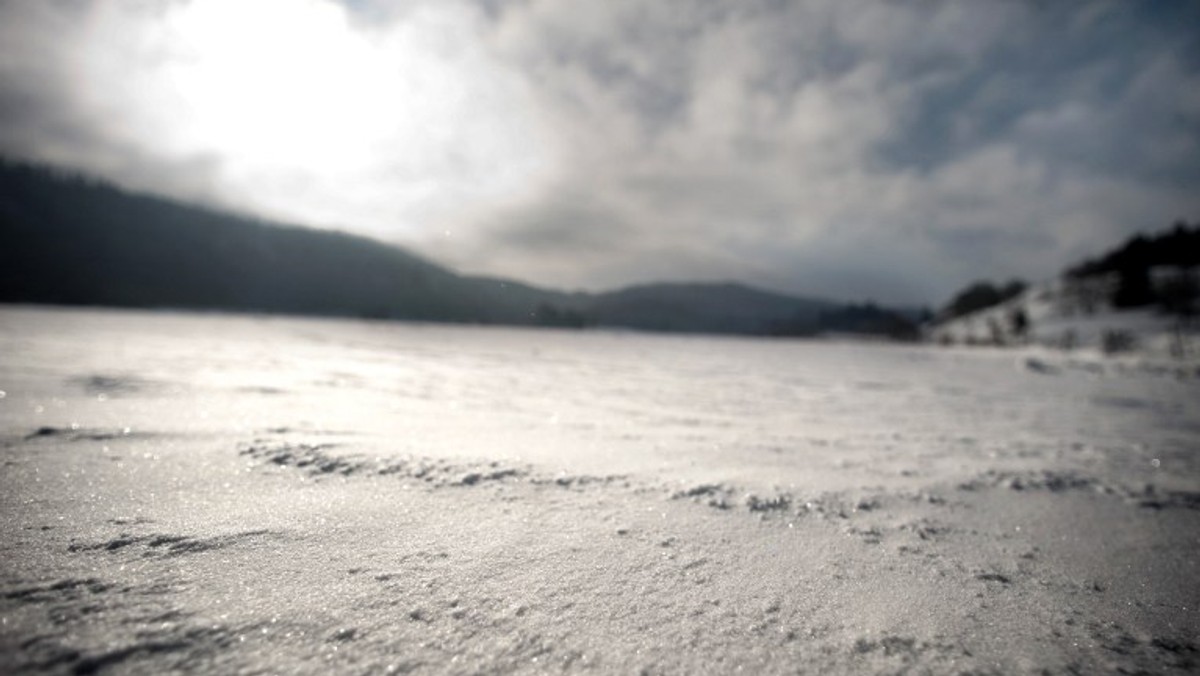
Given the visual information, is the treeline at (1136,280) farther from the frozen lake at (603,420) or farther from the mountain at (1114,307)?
the frozen lake at (603,420)

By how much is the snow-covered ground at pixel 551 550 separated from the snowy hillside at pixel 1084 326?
121ft

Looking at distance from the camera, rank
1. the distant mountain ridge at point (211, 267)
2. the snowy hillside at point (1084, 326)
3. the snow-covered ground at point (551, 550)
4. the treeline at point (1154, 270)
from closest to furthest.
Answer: the snow-covered ground at point (551, 550)
the snowy hillside at point (1084, 326)
the treeline at point (1154, 270)
the distant mountain ridge at point (211, 267)

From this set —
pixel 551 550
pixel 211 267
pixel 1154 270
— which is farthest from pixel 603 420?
pixel 211 267

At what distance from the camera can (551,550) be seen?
174 cm

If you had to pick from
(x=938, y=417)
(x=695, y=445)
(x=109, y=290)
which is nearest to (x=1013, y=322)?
(x=938, y=417)

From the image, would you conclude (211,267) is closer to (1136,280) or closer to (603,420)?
(603,420)

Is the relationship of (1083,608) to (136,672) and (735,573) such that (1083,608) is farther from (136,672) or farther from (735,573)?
(136,672)

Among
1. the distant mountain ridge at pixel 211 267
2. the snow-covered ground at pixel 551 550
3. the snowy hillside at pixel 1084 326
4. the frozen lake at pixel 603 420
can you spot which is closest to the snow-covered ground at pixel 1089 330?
the snowy hillside at pixel 1084 326

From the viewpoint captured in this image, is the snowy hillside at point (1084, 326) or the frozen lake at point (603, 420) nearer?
the frozen lake at point (603, 420)

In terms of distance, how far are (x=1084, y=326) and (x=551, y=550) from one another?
79.2 meters

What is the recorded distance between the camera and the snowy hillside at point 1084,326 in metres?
36.1

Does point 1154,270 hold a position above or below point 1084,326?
above

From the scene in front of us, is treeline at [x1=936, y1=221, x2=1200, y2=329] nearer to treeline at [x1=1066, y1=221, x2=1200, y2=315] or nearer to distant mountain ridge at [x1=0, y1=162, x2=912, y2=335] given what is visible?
treeline at [x1=1066, y1=221, x2=1200, y2=315]

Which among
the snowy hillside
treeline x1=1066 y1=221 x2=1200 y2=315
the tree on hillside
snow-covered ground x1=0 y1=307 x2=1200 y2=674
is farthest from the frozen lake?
the tree on hillside
